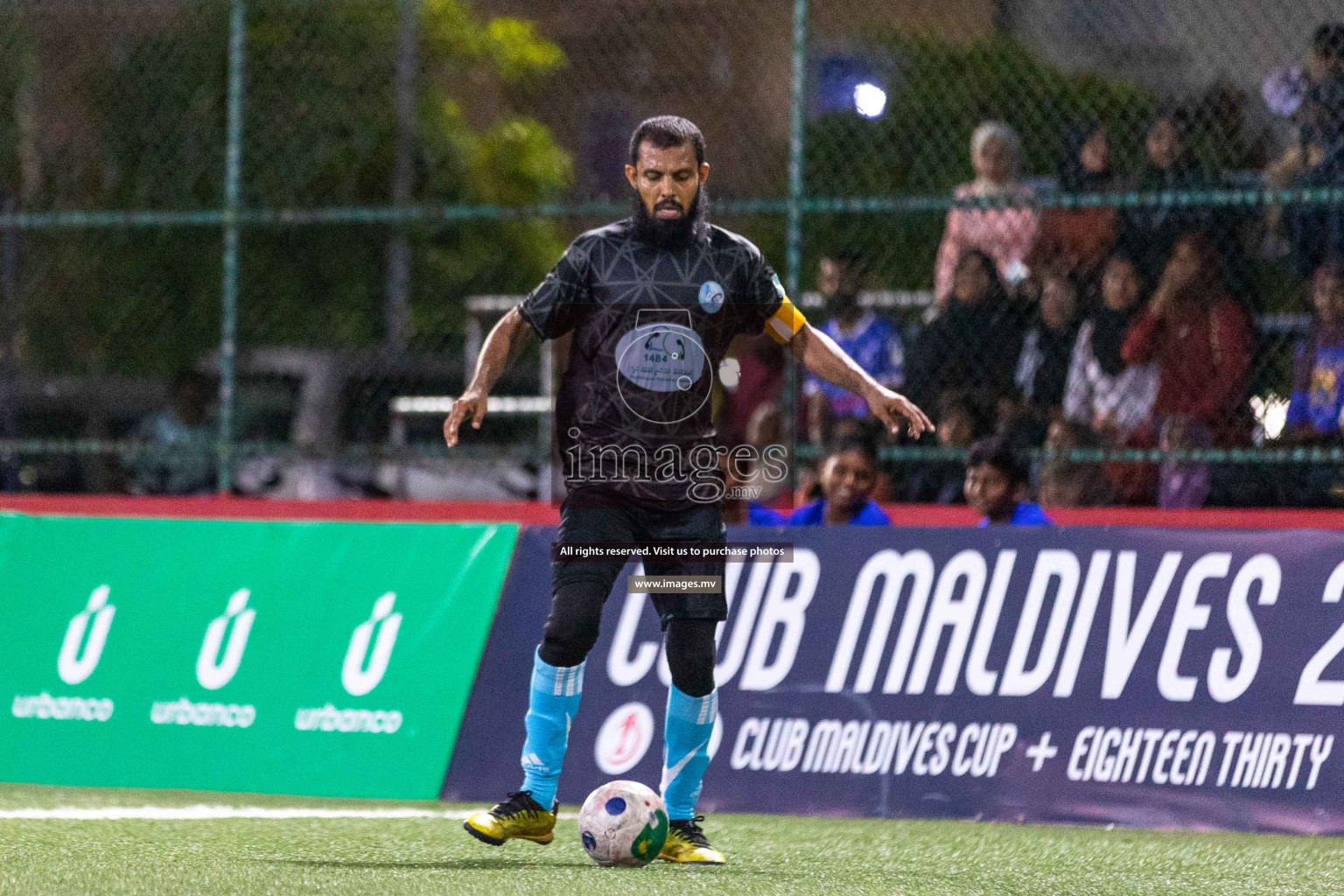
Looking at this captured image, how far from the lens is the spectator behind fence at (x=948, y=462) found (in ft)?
27.9

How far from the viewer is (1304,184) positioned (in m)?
7.98

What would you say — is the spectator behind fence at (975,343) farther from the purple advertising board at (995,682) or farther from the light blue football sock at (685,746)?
the light blue football sock at (685,746)

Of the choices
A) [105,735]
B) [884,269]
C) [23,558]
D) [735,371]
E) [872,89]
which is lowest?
[105,735]

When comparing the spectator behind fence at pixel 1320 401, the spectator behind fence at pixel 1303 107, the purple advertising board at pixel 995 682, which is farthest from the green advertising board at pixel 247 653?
the spectator behind fence at pixel 1303 107

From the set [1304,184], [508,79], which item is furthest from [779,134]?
[1304,184]

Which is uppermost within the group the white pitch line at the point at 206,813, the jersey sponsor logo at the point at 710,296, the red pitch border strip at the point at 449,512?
the jersey sponsor logo at the point at 710,296

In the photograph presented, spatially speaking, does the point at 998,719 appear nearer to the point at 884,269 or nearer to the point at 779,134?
the point at 884,269

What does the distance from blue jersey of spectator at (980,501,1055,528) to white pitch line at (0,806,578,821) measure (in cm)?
216

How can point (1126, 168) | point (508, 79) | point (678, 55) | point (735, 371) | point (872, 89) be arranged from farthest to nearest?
point (508, 79) → point (678, 55) → point (872, 89) → point (735, 371) → point (1126, 168)

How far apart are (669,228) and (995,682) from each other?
7.83 feet

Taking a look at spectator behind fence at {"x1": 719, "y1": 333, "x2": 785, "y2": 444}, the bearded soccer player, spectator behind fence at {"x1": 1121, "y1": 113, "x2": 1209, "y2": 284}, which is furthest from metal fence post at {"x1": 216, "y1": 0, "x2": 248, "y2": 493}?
spectator behind fence at {"x1": 1121, "y1": 113, "x2": 1209, "y2": 284}

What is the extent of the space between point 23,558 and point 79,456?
2573 millimetres

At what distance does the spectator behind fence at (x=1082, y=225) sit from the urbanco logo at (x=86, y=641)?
14.4 feet

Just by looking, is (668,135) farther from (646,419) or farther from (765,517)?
(765,517)
